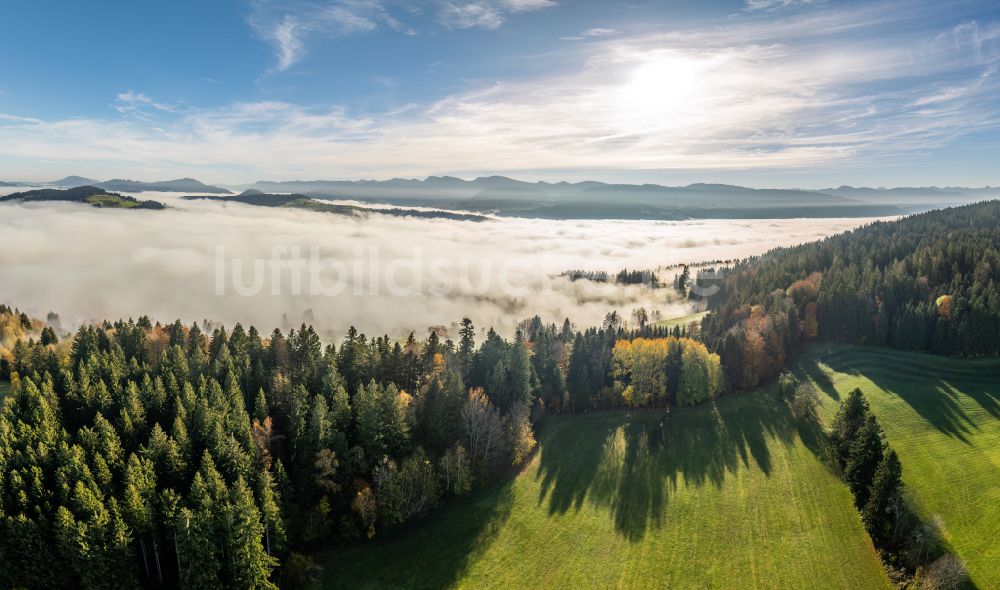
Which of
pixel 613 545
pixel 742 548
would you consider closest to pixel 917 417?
pixel 742 548

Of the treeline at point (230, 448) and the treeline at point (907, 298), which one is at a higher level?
the treeline at point (907, 298)

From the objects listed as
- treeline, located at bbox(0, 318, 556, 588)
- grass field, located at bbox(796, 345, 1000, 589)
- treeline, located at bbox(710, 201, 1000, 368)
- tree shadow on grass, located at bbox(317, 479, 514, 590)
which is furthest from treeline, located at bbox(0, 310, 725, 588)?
treeline, located at bbox(710, 201, 1000, 368)

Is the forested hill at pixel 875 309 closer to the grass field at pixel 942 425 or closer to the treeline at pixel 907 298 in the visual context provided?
the treeline at pixel 907 298

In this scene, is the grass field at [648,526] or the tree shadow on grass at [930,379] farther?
the tree shadow on grass at [930,379]

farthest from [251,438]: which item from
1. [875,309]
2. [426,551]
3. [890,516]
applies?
[875,309]

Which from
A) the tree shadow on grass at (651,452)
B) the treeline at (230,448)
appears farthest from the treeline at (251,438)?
the tree shadow on grass at (651,452)

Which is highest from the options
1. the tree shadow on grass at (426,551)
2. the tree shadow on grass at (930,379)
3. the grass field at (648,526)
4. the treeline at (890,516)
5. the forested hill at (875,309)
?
the forested hill at (875,309)

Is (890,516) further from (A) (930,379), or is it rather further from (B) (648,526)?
(A) (930,379)

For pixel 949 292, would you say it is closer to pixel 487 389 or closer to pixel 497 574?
pixel 487 389
